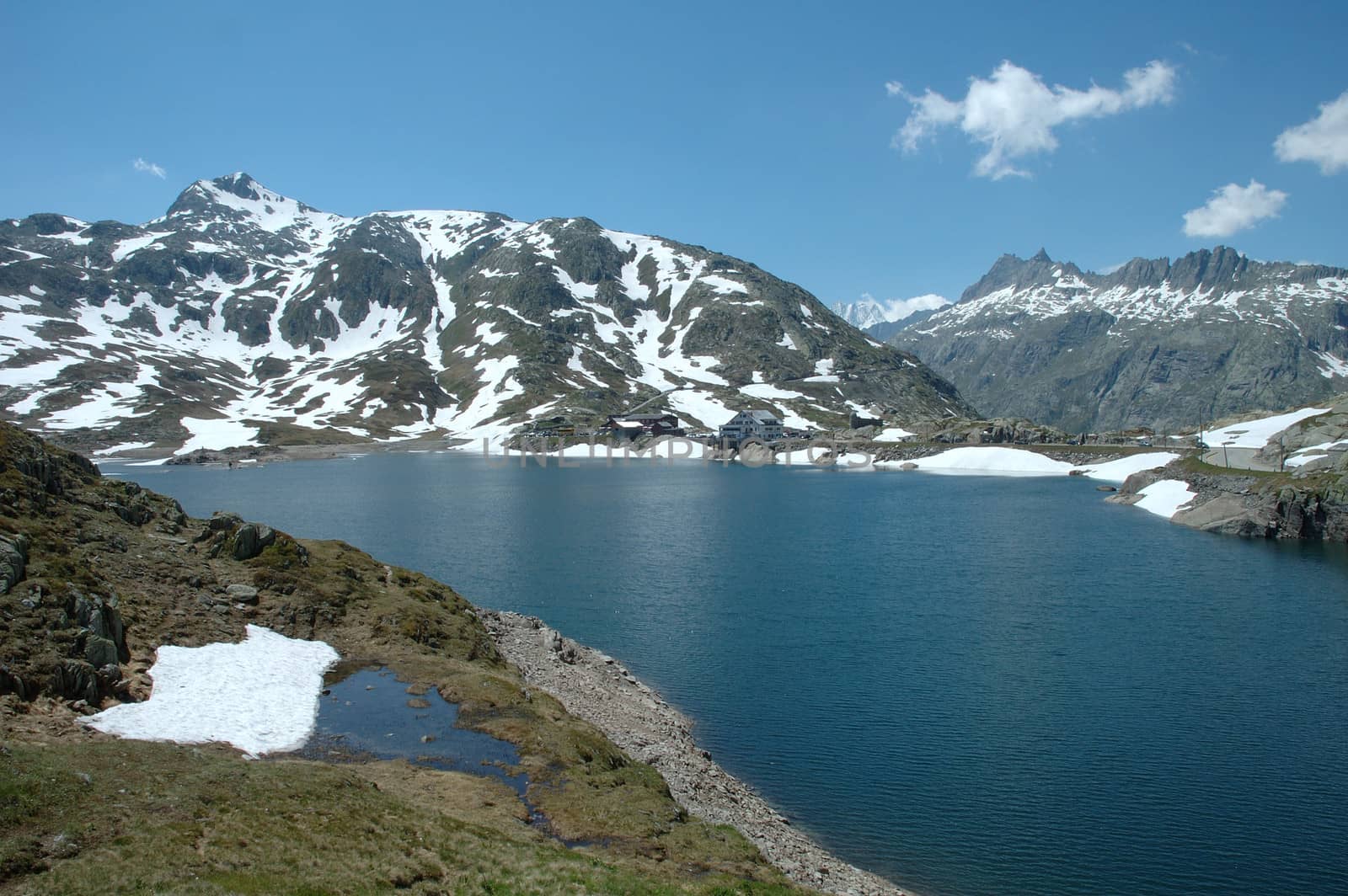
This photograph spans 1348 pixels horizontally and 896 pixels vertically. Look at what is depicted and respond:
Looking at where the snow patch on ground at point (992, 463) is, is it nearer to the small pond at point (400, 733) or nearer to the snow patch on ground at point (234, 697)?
the small pond at point (400, 733)

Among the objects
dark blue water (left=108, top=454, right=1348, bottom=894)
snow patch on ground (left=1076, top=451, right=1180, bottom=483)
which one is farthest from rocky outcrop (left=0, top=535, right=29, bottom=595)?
snow patch on ground (left=1076, top=451, right=1180, bottom=483)

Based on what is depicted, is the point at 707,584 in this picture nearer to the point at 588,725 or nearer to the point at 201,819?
the point at 588,725

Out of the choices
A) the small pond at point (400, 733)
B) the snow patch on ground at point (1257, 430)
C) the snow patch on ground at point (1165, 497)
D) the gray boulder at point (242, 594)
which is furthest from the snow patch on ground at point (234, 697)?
the snow patch on ground at point (1257, 430)

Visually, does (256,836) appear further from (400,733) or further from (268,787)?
(400,733)

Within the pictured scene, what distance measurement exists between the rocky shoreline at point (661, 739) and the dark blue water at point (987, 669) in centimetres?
129

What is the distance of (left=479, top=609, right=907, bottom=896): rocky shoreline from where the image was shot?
21.0m

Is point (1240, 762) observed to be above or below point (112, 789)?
below

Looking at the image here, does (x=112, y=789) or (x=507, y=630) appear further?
(x=507, y=630)

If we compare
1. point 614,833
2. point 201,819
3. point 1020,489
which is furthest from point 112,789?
point 1020,489

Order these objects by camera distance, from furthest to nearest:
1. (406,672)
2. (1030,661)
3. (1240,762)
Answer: (1030,661), (406,672), (1240,762)

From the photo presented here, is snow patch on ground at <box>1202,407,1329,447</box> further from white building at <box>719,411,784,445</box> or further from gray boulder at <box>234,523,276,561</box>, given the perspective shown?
gray boulder at <box>234,523,276,561</box>

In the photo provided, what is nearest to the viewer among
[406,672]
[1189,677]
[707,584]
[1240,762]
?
[1240,762]

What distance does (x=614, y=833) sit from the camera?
19656 millimetres

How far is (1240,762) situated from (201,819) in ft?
104
